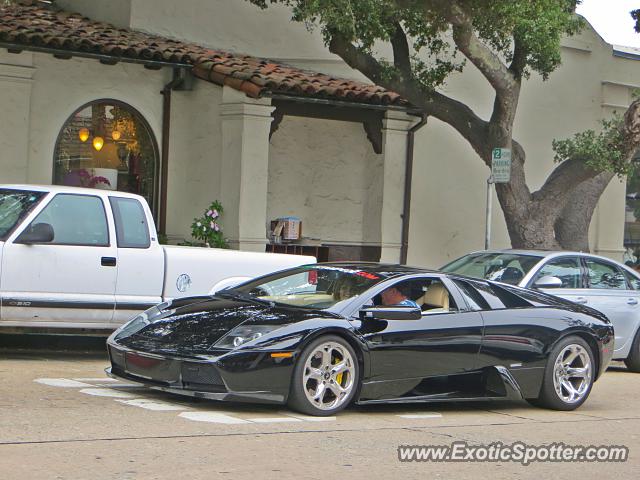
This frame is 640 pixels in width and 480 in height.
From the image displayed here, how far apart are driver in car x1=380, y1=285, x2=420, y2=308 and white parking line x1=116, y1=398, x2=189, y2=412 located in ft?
6.32

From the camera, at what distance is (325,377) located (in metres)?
8.69

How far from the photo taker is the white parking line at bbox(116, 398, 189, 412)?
8516 mm

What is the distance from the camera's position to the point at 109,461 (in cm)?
666

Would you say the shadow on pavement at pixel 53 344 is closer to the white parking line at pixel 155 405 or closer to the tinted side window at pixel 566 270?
the white parking line at pixel 155 405

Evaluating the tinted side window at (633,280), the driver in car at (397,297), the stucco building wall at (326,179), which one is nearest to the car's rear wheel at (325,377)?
the driver in car at (397,297)

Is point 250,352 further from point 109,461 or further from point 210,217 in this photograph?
point 210,217

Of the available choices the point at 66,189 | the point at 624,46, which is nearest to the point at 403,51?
the point at 66,189

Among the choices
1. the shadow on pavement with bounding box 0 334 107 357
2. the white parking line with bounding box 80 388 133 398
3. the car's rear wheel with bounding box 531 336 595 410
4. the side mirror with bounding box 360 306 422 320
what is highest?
the side mirror with bounding box 360 306 422 320

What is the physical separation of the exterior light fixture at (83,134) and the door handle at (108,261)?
6634mm

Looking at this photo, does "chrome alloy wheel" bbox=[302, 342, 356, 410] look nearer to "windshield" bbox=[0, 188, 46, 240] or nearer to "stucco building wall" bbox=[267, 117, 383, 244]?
"windshield" bbox=[0, 188, 46, 240]

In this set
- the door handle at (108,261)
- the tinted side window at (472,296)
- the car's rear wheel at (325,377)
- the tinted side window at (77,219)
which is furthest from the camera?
the door handle at (108,261)

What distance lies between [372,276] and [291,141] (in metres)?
10.3

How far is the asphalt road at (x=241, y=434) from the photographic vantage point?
264 inches

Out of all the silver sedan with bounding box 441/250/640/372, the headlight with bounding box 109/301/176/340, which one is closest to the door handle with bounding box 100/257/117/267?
the headlight with bounding box 109/301/176/340
